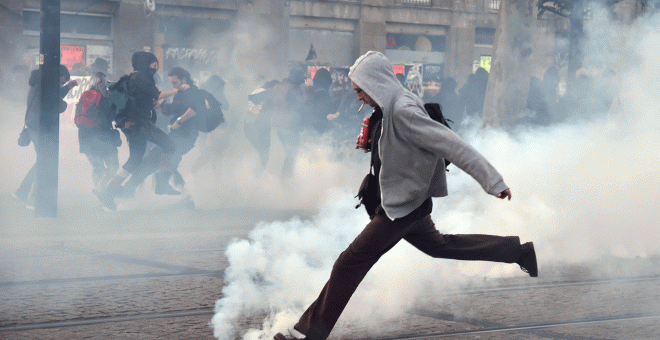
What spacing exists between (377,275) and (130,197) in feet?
16.6

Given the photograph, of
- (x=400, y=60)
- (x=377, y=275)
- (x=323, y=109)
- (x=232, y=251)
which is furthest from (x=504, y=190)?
(x=400, y=60)

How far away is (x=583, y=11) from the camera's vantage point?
12.8 meters

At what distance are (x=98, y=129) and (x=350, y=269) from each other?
6125 millimetres

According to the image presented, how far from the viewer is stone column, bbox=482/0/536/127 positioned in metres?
12.3

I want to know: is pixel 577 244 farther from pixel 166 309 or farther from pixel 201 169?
pixel 201 169

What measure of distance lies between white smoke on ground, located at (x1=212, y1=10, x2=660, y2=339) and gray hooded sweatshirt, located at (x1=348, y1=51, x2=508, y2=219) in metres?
0.92

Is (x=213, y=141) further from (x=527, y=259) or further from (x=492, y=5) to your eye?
(x=492, y=5)

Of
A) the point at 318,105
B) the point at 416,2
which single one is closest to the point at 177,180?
the point at 318,105

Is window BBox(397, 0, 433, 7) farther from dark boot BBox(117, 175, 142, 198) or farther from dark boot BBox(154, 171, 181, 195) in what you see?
dark boot BBox(117, 175, 142, 198)

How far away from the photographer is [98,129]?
9.22 m

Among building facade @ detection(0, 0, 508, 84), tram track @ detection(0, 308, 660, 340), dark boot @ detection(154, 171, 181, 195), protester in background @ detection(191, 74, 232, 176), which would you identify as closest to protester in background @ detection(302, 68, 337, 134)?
protester in background @ detection(191, 74, 232, 176)

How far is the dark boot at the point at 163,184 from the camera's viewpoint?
9.49m

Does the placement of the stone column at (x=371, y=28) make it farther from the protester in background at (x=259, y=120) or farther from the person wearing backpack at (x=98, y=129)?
the person wearing backpack at (x=98, y=129)

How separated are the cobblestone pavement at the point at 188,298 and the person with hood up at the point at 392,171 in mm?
527
